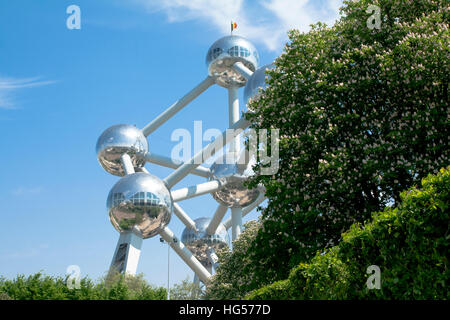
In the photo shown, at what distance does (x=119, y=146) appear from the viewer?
40.9 meters

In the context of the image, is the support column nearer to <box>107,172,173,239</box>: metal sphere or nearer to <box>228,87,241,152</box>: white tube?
<box>107,172,173,239</box>: metal sphere

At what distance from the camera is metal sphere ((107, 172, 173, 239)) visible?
33750 millimetres

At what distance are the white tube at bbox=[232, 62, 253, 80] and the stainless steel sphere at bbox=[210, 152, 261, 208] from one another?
640 cm

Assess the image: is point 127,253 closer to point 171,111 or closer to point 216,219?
point 216,219

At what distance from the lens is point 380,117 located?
17906mm

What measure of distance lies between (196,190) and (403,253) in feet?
111

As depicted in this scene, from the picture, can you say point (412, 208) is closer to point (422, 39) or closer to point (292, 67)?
point (422, 39)

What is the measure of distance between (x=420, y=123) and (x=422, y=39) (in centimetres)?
263

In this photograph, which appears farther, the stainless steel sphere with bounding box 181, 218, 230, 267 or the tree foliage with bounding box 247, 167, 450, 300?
the stainless steel sphere with bounding box 181, 218, 230, 267

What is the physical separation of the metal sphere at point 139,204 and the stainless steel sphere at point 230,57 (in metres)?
13.9

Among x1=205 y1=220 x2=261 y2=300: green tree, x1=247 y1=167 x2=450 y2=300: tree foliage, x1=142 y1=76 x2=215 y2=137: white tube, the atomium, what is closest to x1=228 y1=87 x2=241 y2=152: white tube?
the atomium

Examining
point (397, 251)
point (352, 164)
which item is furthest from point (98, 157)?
point (397, 251)

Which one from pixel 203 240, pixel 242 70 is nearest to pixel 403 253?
pixel 242 70

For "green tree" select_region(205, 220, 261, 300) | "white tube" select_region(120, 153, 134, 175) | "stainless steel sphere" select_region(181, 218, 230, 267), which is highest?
"white tube" select_region(120, 153, 134, 175)
